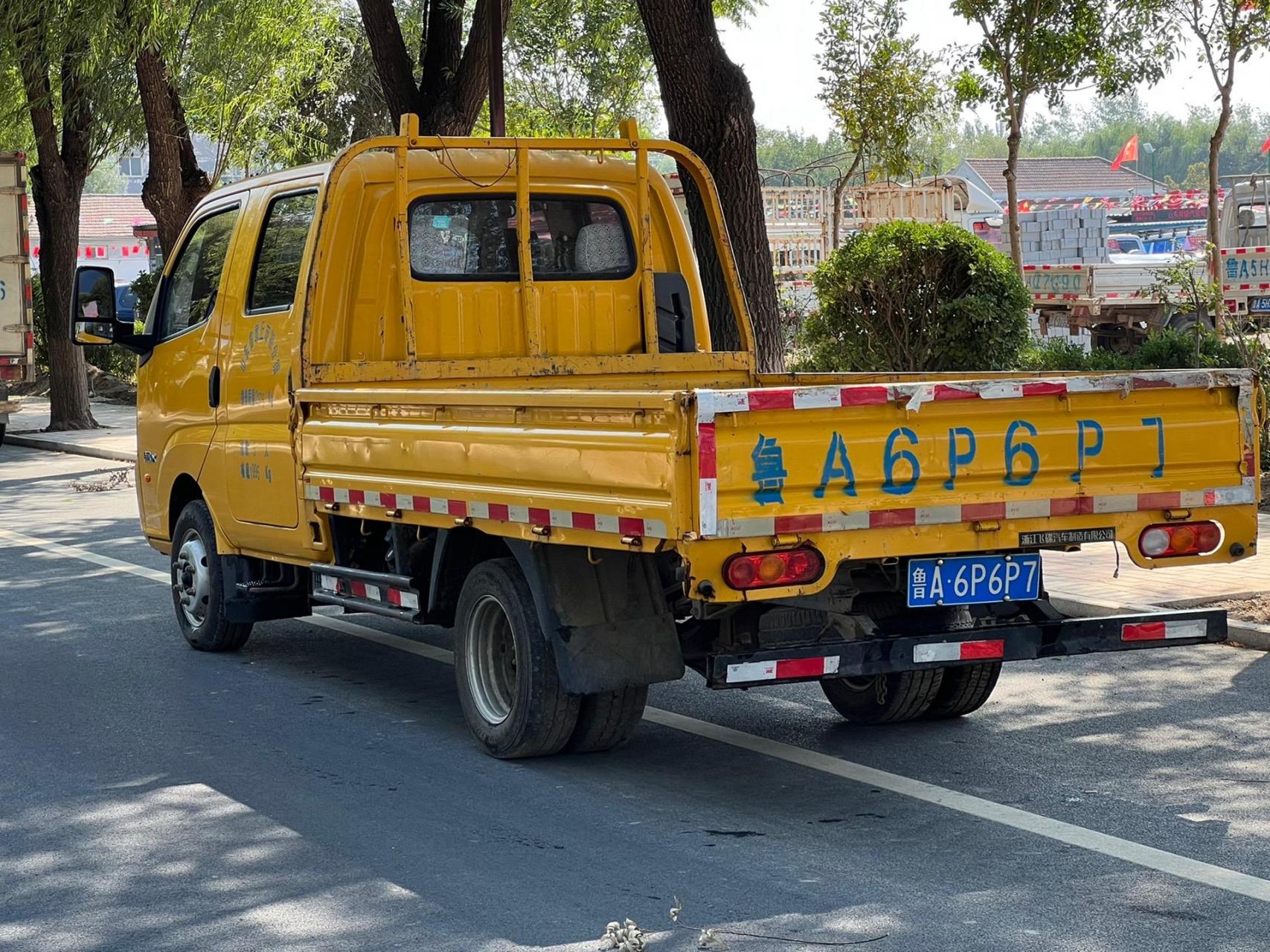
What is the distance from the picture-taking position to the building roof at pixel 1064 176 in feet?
307

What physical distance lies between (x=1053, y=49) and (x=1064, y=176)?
8005 centimetres

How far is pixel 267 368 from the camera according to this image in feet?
26.5

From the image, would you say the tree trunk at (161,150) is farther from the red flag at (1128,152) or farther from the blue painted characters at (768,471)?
the red flag at (1128,152)

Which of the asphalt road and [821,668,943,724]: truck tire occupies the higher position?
[821,668,943,724]: truck tire

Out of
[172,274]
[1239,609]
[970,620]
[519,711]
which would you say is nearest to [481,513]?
[519,711]

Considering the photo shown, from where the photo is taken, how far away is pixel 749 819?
582 cm

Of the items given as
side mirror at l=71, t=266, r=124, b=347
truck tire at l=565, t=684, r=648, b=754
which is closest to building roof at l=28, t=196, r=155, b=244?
side mirror at l=71, t=266, r=124, b=347

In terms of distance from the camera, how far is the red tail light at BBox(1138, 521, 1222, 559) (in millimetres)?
6168

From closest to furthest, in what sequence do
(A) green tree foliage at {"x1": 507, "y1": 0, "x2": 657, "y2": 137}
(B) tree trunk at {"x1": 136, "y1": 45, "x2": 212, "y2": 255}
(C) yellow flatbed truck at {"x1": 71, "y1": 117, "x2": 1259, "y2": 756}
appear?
1. (C) yellow flatbed truck at {"x1": 71, "y1": 117, "x2": 1259, "y2": 756}
2. (B) tree trunk at {"x1": 136, "y1": 45, "x2": 212, "y2": 255}
3. (A) green tree foliage at {"x1": 507, "y1": 0, "x2": 657, "y2": 137}

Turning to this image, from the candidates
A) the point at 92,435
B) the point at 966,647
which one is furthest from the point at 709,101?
the point at 92,435

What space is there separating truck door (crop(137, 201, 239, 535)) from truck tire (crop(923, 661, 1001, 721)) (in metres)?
3.71

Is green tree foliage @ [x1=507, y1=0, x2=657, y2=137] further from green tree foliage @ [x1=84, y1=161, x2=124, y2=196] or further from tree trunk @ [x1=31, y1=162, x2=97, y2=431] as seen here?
green tree foliage @ [x1=84, y1=161, x2=124, y2=196]

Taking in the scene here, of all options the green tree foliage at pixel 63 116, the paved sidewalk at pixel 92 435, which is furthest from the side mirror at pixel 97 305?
the green tree foliage at pixel 63 116

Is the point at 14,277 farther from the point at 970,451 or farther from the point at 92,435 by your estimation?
the point at 970,451
